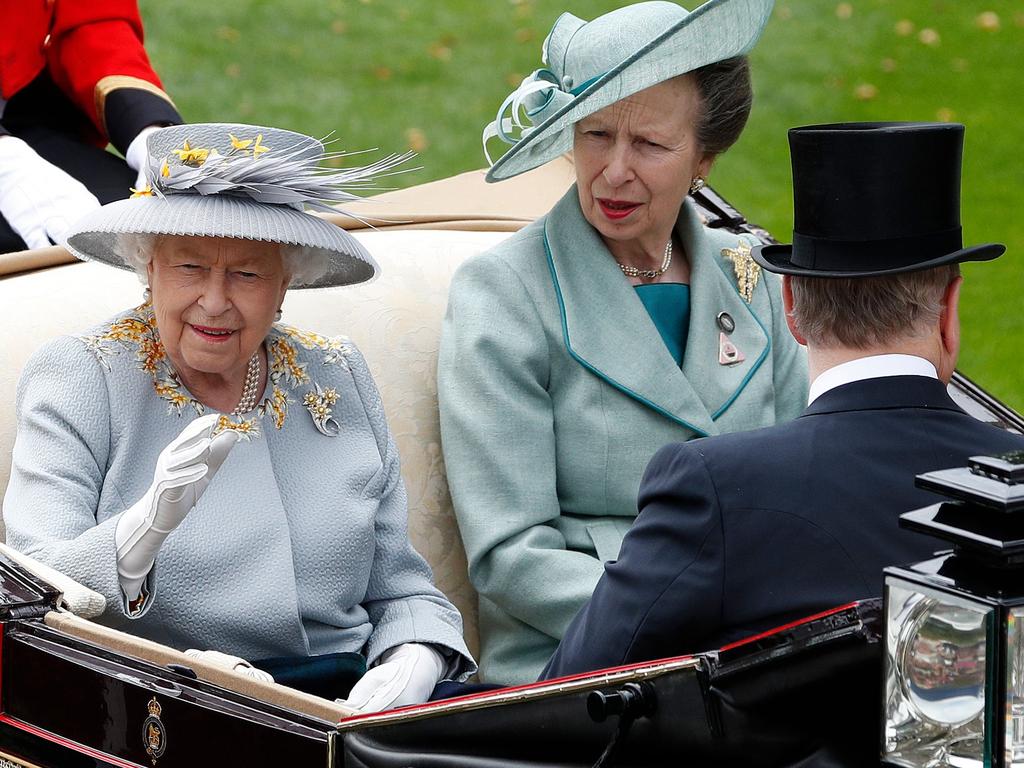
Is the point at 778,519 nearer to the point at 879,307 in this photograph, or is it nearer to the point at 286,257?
the point at 879,307

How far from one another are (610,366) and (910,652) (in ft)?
4.85

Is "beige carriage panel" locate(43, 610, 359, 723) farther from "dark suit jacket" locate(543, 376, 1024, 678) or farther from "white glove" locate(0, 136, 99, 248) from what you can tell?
"white glove" locate(0, 136, 99, 248)

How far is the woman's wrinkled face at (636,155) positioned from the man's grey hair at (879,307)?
104 centimetres

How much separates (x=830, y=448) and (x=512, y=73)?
6.87m

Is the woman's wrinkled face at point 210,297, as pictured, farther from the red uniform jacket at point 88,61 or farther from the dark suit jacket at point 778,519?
the red uniform jacket at point 88,61

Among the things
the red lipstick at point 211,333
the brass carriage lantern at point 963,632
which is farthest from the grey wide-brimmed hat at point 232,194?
the brass carriage lantern at point 963,632

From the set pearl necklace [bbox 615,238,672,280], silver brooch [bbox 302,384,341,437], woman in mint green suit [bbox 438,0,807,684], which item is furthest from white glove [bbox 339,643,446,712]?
pearl necklace [bbox 615,238,672,280]

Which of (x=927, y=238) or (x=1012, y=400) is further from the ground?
(x=927, y=238)

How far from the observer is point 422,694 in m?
2.64

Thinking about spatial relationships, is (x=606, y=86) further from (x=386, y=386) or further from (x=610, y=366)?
(x=386, y=386)

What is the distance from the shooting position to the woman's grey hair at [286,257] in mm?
2631

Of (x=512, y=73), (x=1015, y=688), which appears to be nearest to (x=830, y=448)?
(x=1015, y=688)

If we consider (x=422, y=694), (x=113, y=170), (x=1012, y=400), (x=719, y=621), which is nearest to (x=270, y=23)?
(x=1012, y=400)

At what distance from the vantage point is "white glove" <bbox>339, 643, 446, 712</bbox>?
256 centimetres
